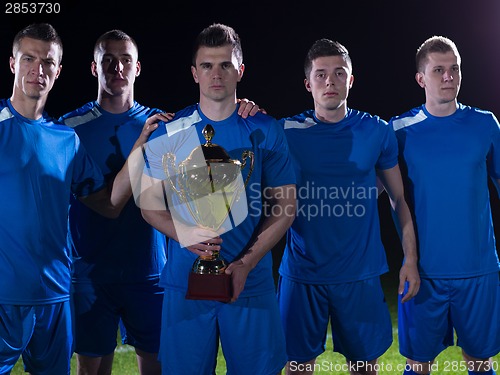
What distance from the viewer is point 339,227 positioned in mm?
2852

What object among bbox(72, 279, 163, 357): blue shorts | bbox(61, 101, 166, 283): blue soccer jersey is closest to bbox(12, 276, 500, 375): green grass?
bbox(72, 279, 163, 357): blue shorts

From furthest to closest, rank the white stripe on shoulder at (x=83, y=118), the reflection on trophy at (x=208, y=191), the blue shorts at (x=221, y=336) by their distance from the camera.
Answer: the white stripe on shoulder at (x=83, y=118)
the blue shorts at (x=221, y=336)
the reflection on trophy at (x=208, y=191)

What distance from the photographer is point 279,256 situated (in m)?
7.45

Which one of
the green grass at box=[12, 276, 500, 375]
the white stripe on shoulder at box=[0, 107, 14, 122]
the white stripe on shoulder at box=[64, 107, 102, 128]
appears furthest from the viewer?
the green grass at box=[12, 276, 500, 375]

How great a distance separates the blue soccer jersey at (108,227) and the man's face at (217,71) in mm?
598

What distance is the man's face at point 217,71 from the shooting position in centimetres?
243

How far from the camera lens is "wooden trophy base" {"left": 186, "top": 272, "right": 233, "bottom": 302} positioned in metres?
2.29

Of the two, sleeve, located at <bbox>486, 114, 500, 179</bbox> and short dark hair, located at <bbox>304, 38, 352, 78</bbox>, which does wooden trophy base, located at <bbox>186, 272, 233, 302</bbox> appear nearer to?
short dark hair, located at <bbox>304, 38, 352, 78</bbox>

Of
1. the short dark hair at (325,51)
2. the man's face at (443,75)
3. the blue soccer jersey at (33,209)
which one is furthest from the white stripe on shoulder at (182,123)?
the man's face at (443,75)

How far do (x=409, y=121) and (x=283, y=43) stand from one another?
4206 mm

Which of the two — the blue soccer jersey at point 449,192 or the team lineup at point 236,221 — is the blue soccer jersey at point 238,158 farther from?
the blue soccer jersey at point 449,192

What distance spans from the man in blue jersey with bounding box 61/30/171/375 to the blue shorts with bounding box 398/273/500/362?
1.05 meters

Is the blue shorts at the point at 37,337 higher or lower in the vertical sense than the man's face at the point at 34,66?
lower

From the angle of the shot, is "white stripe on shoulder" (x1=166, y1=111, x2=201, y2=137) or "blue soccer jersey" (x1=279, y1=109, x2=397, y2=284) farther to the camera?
"blue soccer jersey" (x1=279, y1=109, x2=397, y2=284)
